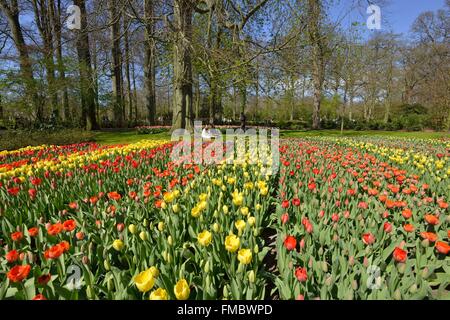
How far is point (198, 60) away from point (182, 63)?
0.83 meters

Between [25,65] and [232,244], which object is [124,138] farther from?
[232,244]

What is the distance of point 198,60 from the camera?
10.3 meters

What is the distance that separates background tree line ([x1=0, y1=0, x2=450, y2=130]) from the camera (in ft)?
25.4

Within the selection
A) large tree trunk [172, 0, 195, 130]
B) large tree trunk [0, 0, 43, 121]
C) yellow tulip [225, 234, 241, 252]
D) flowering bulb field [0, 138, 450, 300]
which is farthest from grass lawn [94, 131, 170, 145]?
yellow tulip [225, 234, 241, 252]

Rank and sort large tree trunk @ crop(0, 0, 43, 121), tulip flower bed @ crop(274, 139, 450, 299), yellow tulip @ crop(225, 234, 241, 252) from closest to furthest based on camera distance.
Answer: tulip flower bed @ crop(274, 139, 450, 299), yellow tulip @ crop(225, 234, 241, 252), large tree trunk @ crop(0, 0, 43, 121)

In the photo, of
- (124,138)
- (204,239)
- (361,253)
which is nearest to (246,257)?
(204,239)

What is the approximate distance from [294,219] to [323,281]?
3.50 ft

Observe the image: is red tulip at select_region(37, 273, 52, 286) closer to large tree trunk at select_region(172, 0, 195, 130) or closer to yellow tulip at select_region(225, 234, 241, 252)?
A: yellow tulip at select_region(225, 234, 241, 252)

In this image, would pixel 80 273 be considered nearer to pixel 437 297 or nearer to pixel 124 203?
pixel 124 203

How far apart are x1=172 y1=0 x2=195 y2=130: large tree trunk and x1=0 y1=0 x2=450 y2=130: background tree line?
4cm

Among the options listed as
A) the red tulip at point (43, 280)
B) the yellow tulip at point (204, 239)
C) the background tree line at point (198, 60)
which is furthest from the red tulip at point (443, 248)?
the background tree line at point (198, 60)

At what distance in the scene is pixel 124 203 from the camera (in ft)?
8.96
